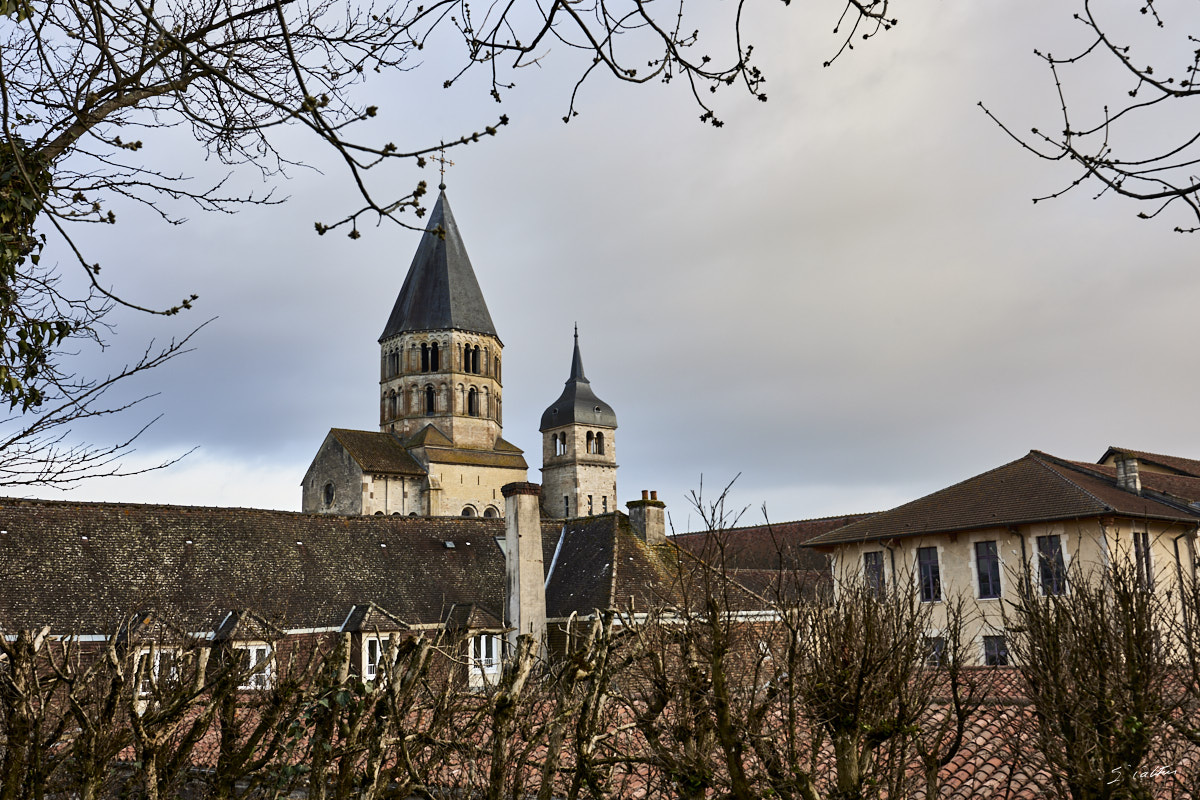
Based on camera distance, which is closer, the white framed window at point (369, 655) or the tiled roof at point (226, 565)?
the tiled roof at point (226, 565)

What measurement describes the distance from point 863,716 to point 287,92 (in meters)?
5.87

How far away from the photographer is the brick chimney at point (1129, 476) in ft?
95.5

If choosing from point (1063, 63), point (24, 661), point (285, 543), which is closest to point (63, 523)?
point (285, 543)

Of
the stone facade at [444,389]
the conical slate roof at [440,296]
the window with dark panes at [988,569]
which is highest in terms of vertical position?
the conical slate roof at [440,296]

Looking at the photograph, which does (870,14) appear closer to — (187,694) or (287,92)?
(287,92)

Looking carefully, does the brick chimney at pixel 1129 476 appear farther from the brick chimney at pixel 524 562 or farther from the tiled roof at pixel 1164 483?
the brick chimney at pixel 524 562

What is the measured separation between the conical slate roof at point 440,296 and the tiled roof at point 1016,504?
127 feet

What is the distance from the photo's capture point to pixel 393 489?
58188 millimetres

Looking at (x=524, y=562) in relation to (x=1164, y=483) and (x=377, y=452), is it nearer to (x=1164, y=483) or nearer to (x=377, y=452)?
(x=1164, y=483)

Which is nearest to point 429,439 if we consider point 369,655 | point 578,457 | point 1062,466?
point 578,457

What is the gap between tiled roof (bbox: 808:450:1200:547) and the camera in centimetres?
2658

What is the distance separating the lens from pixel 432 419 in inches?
2502

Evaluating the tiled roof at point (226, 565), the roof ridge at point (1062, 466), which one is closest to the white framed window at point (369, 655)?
the tiled roof at point (226, 565)

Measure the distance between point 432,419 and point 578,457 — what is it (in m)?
13.8
